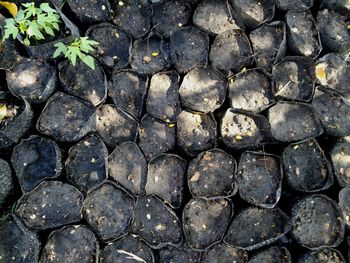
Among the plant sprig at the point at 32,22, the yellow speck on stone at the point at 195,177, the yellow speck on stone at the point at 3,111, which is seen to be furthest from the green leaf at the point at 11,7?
the yellow speck on stone at the point at 195,177

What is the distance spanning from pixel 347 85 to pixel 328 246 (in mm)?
904

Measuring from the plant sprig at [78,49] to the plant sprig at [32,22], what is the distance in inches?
4.6

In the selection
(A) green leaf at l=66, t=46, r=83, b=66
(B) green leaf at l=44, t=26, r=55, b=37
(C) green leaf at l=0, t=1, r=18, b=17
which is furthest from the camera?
(C) green leaf at l=0, t=1, r=18, b=17

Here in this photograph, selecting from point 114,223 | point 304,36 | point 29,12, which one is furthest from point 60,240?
point 304,36

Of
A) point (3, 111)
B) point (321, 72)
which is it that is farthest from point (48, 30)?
point (321, 72)

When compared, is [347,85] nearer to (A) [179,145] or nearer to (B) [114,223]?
(A) [179,145]

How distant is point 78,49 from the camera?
236cm

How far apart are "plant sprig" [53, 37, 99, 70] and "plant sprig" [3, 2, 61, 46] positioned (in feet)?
0.38

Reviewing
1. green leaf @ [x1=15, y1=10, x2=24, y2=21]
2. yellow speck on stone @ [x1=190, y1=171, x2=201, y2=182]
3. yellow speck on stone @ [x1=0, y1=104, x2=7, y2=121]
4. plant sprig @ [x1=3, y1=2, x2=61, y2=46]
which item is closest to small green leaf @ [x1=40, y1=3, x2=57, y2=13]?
plant sprig @ [x1=3, y1=2, x2=61, y2=46]

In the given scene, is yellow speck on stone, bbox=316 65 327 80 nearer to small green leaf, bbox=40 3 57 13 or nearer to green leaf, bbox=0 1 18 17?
small green leaf, bbox=40 3 57 13

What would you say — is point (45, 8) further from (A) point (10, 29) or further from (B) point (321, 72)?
(B) point (321, 72)

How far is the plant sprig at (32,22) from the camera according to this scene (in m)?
2.34

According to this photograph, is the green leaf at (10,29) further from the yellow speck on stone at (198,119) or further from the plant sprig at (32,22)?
the yellow speck on stone at (198,119)

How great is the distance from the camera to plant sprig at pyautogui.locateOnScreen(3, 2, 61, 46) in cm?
234
